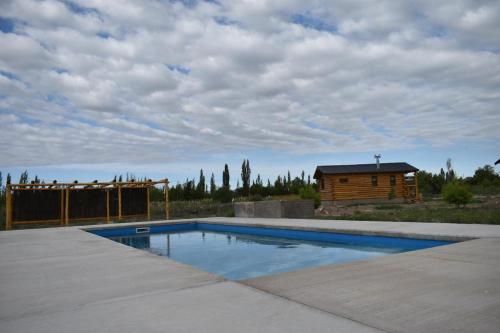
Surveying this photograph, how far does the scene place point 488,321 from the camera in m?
2.54

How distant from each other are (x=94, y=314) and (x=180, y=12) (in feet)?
29.5

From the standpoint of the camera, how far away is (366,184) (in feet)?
88.6

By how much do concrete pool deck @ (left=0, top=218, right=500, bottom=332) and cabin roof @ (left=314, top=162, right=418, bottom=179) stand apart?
21.5 m

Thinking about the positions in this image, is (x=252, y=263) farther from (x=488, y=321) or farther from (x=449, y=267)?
(x=488, y=321)

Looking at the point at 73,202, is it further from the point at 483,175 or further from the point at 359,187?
the point at 483,175

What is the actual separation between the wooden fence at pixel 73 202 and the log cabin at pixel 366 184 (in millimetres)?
14408

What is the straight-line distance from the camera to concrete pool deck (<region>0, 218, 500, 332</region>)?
263 centimetres

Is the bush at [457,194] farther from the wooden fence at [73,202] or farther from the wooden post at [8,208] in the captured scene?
the wooden post at [8,208]

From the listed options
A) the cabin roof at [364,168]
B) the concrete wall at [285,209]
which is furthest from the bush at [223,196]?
the concrete wall at [285,209]

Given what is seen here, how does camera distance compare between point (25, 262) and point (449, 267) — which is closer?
point (449, 267)

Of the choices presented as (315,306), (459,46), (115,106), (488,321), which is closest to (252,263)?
(315,306)

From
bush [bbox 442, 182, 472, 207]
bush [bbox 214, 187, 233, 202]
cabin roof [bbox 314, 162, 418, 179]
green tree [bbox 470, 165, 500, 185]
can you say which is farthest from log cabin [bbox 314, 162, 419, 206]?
green tree [bbox 470, 165, 500, 185]

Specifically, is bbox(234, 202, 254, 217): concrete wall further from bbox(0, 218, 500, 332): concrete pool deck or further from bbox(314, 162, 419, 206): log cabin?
bbox(314, 162, 419, 206): log cabin

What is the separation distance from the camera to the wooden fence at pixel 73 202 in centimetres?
1419
